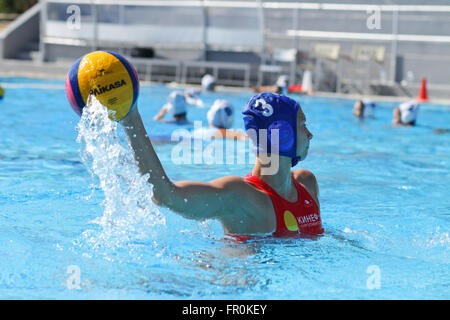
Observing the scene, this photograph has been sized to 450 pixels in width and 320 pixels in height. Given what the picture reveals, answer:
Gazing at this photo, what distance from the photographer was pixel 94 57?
8.83 ft

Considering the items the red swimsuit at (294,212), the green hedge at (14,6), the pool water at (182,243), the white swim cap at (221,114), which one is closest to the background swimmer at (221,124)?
the white swim cap at (221,114)

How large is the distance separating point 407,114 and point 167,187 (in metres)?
8.79

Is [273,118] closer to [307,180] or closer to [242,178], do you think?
[242,178]

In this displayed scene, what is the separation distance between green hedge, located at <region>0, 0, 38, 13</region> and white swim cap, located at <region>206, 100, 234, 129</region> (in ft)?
72.3

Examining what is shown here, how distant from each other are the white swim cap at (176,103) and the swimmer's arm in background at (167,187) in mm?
6553

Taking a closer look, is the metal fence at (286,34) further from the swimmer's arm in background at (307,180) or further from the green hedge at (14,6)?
the swimmer's arm in background at (307,180)

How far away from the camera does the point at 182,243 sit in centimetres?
350

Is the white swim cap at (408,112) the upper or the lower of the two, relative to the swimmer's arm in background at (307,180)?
upper

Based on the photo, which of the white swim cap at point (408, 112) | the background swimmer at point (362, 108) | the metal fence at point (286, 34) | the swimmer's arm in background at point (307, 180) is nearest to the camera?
the swimmer's arm in background at point (307, 180)

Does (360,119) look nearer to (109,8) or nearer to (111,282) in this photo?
(111,282)

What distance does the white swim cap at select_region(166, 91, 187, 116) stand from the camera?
30.2ft

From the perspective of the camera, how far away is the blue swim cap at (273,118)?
293cm

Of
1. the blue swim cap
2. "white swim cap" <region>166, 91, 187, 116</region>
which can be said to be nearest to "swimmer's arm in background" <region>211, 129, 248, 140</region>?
"white swim cap" <region>166, 91, 187, 116</region>

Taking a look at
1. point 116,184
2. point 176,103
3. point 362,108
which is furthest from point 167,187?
point 362,108
